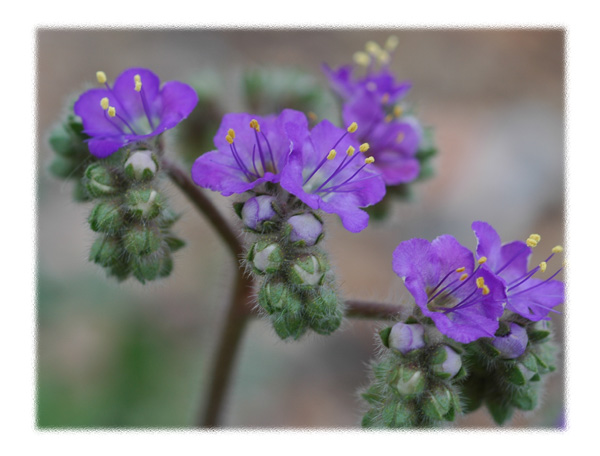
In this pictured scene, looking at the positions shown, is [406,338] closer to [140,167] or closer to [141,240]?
[141,240]

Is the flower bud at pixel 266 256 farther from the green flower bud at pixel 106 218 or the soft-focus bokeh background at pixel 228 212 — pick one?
the soft-focus bokeh background at pixel 228 212

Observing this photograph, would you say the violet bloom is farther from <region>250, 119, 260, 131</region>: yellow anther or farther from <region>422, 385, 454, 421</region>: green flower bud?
<region>250, 119, 260, 131</region>: yellow anther

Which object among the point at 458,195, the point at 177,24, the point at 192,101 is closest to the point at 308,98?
the point at 177,24

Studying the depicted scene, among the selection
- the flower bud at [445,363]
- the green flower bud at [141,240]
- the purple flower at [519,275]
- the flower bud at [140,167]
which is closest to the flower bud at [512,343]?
the purple flower at [519,275]

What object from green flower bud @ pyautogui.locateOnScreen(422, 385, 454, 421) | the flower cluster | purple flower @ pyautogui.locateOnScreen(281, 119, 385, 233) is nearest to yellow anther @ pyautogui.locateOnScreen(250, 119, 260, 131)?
purple flower @ pyautogui.locateOnScreen(281, 119, 385, 233)

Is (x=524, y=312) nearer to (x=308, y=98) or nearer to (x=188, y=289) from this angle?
(x=308, y=98)

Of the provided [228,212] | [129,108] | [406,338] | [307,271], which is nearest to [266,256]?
[307,271]

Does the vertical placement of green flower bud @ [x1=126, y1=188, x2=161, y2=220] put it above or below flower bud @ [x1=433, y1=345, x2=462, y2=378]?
above

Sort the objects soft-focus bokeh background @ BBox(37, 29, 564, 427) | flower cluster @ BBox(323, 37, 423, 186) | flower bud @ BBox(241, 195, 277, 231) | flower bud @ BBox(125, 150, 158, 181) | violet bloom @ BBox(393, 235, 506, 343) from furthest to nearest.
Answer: soft-focus bokeh background @ BBox(37, 29, 564, 427)
flower cluster @ BBox(323, 37, 423, 186)
flower bud @ BBox(125, 150, 158, 181)
flower bud @ BBox(241, 195, 277, 231)
violet bloom @ BBox(393, 235, 506, 343)
